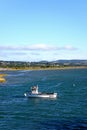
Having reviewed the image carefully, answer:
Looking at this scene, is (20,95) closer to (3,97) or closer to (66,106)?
(3,97)

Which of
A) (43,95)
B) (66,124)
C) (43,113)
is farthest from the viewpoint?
(43,95)

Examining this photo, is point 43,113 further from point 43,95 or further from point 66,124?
point 43,95

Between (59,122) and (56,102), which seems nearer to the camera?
(59,122)

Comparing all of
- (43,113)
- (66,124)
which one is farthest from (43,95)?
(66,124)

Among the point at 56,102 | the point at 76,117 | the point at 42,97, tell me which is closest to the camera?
the point at 76,117

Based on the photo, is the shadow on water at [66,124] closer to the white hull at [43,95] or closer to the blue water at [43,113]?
the blue water at [43,113]

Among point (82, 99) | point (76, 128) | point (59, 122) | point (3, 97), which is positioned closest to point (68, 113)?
point (59, 122)

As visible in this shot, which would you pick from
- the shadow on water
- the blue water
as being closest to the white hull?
the blue water

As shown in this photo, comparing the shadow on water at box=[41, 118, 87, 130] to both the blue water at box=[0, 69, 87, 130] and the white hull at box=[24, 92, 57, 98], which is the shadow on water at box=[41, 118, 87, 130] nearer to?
the blue water at box=[0, 69, 87, 130]

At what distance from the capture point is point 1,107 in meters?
86.3

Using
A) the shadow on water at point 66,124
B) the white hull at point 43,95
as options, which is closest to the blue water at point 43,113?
the shadow on water at point 66,124

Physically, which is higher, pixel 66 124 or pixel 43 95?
pixel 43 95

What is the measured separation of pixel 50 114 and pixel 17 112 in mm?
7077

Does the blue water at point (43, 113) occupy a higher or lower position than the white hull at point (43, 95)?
lower
